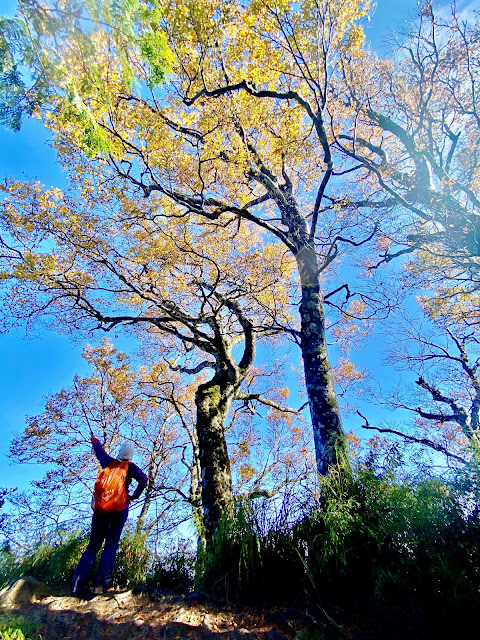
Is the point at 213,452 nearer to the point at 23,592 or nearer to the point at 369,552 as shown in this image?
the point at 23,592

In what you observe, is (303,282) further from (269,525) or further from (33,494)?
(33,494)

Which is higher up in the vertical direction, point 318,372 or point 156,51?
point 156,51

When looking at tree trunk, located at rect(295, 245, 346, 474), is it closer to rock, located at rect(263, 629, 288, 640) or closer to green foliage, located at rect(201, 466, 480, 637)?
green foliage, located at rect(201, 466, 480, 637)

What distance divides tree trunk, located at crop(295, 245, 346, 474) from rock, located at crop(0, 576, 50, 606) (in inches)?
144

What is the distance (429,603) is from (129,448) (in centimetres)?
346

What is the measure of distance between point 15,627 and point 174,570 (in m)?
1.66

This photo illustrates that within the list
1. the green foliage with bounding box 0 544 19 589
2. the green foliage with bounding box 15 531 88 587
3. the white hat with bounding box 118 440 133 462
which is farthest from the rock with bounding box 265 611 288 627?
the green foliage with bounding box 0 544 19 589

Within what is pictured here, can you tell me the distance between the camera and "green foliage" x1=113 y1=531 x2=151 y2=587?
349 centimetres

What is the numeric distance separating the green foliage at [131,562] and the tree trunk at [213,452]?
913mm

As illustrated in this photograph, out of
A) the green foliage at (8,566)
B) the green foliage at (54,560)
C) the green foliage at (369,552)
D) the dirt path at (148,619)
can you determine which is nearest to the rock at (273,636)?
the dirt path at (148,619)

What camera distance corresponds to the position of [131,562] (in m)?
3.61

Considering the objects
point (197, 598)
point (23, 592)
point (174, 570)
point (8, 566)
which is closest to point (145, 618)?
point (197, 598)

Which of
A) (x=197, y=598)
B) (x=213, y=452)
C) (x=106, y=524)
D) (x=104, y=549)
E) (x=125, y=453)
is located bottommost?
(x=197, y=598)

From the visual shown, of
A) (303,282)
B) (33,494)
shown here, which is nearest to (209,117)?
(303,282)
